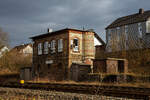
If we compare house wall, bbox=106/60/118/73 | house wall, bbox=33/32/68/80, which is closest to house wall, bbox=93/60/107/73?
house wall, bbox=106/60/118/73

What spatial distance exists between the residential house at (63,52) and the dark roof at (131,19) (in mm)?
18481

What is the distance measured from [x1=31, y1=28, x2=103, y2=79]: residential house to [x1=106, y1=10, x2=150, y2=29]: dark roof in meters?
18.5

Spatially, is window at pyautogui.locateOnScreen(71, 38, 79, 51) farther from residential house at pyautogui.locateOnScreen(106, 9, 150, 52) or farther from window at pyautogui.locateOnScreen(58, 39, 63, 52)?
residential house at pyautogui.locateOnScreen(106, 9, 150, 52)

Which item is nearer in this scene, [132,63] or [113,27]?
[132,63]

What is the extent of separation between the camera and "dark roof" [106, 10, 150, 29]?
4433cm

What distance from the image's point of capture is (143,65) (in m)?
27.2

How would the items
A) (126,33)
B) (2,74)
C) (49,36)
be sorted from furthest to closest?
(126,33) → (2,74) → (49,36)

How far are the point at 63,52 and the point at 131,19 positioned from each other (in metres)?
24.3

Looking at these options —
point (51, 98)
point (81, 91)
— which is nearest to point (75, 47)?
point (81, 91)

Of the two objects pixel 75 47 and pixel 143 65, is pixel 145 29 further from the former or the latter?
pixel 75 47

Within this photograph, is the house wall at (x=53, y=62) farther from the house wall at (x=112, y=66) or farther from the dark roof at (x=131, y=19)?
the dark roof at (x=131, y=19)

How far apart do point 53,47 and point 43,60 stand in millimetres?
3051

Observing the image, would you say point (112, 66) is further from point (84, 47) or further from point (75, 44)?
point (75, 44)

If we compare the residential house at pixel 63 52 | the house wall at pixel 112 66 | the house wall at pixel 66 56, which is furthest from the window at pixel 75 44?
the house wall at pixel 112 66
